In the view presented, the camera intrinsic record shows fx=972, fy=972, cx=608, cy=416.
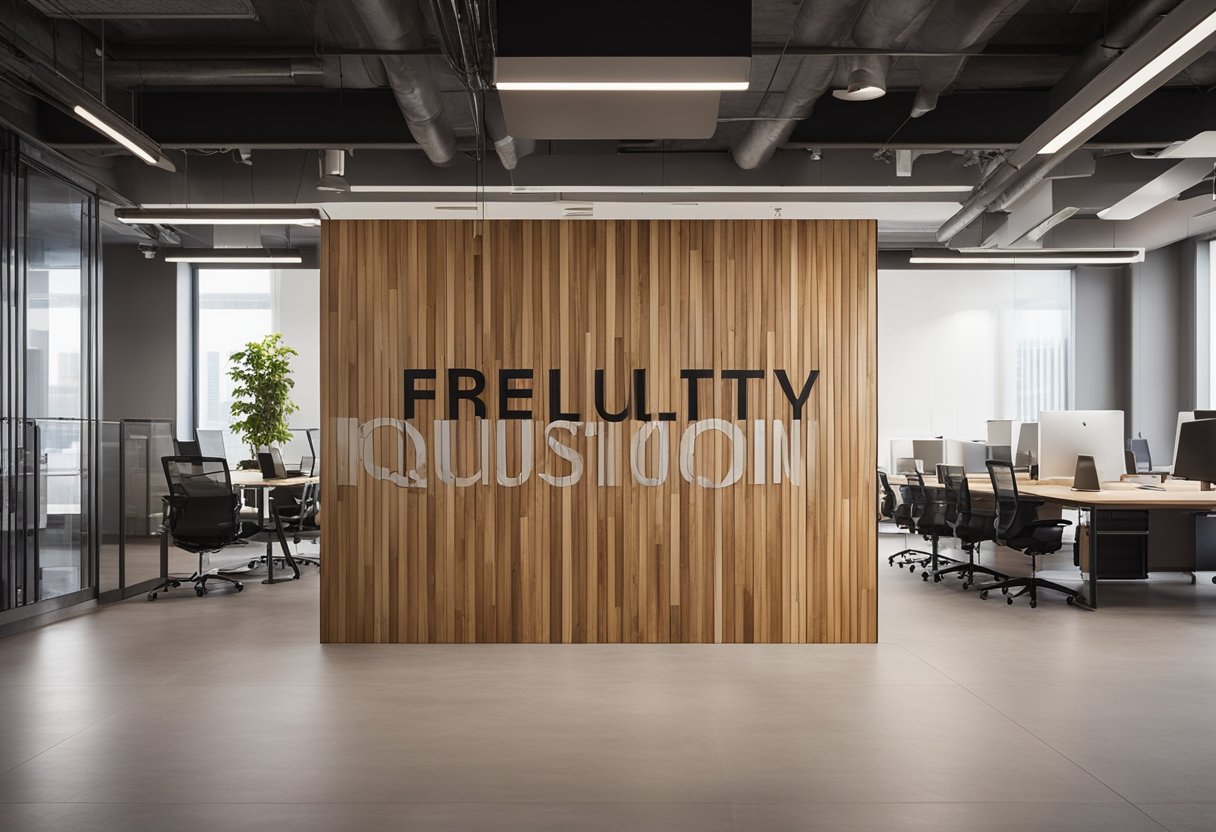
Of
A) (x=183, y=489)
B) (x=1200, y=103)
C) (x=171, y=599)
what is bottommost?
(x=171, y=599)

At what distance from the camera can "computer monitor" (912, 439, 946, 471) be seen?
39.6 feet

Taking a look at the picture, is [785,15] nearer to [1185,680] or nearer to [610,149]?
[610,149]

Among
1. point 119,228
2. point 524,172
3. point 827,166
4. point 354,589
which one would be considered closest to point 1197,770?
point 354,589

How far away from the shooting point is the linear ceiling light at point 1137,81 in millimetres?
4343

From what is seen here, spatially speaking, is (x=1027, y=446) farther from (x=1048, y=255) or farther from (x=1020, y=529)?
(x=1020, y=529)

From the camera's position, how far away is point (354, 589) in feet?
21.1

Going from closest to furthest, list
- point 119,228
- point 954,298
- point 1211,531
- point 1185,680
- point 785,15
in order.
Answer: point 1185,680, point 785,15, point 1211,531, point 119,228, point 954,298

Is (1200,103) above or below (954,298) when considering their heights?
above

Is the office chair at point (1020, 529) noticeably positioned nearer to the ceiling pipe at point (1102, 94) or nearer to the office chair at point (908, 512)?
the office chair at point (908, 512)

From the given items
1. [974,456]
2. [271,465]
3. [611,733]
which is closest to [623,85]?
[611,733]

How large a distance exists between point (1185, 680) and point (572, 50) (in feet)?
15.7

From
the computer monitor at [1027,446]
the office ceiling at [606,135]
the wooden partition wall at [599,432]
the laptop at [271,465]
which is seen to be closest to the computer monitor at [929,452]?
the computer monitor at [1027,446]

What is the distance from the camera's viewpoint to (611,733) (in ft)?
14.8

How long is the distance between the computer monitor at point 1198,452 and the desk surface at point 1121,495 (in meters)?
0.15
